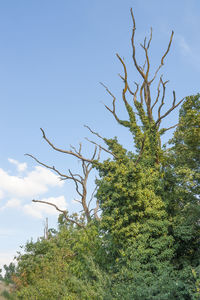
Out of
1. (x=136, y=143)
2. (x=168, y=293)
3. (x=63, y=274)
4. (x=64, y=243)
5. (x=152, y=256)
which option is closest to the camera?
(x=168, y=293)

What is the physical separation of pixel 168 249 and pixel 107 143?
7.62 meters

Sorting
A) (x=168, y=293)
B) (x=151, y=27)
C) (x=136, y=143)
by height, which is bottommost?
(x=168, y=293)

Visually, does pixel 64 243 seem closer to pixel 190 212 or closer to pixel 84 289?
pixel 84 289

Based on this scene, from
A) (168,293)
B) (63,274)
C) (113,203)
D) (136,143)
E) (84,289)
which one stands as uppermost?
(136,143)

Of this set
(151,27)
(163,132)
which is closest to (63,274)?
(163,132)

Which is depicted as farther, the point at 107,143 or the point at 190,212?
the point at 107,143

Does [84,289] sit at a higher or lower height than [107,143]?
lower

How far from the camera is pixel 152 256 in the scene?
1341 cm

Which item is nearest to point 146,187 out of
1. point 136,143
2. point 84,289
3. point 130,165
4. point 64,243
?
point 130,165

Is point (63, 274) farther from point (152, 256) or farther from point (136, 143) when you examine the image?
point (136, 143)

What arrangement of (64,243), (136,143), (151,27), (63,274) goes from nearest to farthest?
(63,274), (136,143), (151,27), (64,243)

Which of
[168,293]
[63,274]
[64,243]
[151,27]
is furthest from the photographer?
[64,243]

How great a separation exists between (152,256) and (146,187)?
334 cm

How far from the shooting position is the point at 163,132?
61.0 feet
